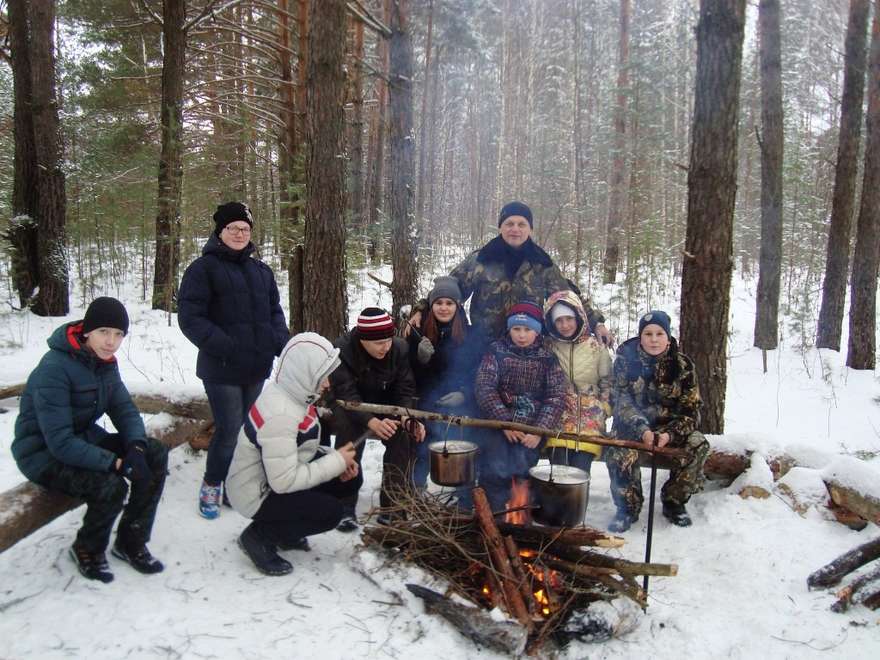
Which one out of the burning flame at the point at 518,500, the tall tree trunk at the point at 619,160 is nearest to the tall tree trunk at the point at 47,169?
the burning flame at the point at 518,500

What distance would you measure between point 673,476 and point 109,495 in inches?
145

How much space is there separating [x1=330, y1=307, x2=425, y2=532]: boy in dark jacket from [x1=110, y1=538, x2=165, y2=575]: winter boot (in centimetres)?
113

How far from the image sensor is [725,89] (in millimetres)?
5000

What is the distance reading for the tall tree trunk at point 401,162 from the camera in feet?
28.7

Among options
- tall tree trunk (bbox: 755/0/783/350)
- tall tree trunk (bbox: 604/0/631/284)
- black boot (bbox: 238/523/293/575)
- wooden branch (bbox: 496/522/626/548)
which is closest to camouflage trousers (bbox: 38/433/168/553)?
black boot (bbox: 238/523/293/575)

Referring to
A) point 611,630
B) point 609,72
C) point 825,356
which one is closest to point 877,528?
point 611,630

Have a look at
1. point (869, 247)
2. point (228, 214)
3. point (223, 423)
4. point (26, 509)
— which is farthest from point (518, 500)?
point (869, 247)

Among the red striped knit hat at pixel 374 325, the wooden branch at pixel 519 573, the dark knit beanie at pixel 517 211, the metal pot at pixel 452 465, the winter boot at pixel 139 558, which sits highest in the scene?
the dark knit beanie at pixel 517 211

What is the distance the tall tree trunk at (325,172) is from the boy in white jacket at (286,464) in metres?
2.59

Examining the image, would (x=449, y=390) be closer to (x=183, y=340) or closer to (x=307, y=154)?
(x=307, y=154)

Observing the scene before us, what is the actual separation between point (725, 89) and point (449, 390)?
344 cm

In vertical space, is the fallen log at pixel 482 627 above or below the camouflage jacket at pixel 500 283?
below

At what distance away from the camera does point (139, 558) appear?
336cm

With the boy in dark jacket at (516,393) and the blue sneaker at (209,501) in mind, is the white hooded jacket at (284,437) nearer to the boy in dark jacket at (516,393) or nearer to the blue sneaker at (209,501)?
the blue sneaker at (209,501)
